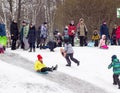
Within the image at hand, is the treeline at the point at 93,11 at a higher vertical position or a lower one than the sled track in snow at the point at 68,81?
higher

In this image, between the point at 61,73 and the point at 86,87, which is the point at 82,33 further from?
the point at 86,87

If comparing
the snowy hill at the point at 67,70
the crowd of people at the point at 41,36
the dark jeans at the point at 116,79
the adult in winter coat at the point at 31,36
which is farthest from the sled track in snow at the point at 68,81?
the adult in winter coat at the point at 31,36

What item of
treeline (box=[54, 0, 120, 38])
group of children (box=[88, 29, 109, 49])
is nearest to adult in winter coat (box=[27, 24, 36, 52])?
group of children (box=[88, 29, 109, 49])

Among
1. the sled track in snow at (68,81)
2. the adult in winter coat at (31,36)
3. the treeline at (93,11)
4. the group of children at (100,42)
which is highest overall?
the treeline at (93,11)

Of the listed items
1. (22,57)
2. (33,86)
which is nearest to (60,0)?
(22,57)

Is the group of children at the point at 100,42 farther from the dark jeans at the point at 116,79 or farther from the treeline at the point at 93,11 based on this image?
the treeline at the point at 93,11

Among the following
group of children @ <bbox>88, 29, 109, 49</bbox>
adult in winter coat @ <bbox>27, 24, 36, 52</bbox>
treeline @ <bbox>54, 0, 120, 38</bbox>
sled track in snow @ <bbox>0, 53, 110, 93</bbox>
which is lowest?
sled track in snow @ <bbox>0, 53, 110, 93</bbox>

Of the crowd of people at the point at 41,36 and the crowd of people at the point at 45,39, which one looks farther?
the crowd of people at the point at 41,36

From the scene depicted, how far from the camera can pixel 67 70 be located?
2388 cm

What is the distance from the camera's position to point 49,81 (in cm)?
2003

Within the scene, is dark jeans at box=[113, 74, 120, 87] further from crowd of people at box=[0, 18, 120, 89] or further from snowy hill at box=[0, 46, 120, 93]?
snowy hill at box=[0, 46, 120, 93]

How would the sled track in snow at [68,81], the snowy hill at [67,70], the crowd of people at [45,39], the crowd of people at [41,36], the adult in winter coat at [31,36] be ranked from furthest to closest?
the crowd of people at [41,36], the adult in winter coat at [31,36], the crowd of people at [45,39], the sled track in snow at [68,81], the snowy hill at [67,70]

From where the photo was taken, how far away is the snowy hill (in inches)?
753

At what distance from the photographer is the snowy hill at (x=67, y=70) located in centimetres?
1913
